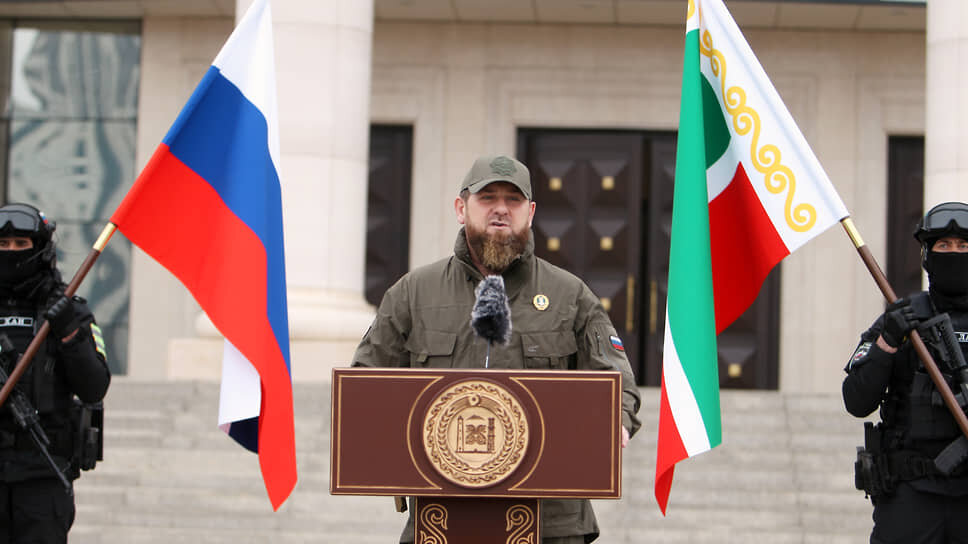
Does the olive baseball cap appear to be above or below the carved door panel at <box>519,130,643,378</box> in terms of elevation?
below

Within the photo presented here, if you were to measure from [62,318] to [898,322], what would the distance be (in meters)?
3.24

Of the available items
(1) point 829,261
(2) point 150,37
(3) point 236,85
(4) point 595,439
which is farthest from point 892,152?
(4) point 595,439

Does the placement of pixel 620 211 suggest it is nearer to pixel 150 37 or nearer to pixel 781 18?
pixel 781 18

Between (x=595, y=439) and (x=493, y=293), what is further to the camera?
(x=493, y=293)

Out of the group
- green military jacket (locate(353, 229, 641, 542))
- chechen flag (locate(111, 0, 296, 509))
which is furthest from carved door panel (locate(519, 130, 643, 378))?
green military jacket (locate(353, 229, 641, 542))

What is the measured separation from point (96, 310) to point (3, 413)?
1050cm

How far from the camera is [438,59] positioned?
52.2 ft

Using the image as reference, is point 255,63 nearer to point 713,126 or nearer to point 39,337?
point 39,337

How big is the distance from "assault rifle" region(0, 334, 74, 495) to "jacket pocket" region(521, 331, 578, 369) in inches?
A: 85.5

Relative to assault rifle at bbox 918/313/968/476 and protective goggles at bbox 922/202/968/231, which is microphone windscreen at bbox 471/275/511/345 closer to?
assault rifle at bbox 918/313/968/476

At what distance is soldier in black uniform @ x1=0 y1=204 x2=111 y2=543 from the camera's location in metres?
5.75

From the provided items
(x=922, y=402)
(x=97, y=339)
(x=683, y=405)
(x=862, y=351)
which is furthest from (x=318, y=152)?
(x=922, y=402)

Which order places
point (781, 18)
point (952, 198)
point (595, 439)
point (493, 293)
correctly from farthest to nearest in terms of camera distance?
point (781, 18)
point (952, 198)
point (493, 293)
point (595, 439)

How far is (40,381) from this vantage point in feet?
19.1
